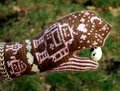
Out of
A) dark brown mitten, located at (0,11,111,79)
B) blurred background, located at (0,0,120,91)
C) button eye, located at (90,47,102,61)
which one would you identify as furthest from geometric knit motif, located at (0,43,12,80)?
blurred background, located at (0,0,120,91)

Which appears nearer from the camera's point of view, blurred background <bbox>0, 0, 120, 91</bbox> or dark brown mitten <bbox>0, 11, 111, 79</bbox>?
dark brown mitten <bbox>0, 11, 111, 79</bbox>

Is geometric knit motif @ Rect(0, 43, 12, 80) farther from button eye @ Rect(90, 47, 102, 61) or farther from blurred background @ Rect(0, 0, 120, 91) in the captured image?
blurred background @ Rect(0, 0, 120, 91)

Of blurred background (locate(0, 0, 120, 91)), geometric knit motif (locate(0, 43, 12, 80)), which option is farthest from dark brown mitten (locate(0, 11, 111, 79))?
blurred background (locate(0, 0, 120, 91))

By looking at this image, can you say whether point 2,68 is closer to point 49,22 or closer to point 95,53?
point 95,53

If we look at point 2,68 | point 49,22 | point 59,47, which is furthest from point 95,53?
point 49,22

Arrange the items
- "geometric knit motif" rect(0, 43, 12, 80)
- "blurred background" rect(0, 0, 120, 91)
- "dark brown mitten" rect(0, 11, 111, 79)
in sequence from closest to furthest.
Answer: "dark brown mitten" rect(0, 11, 111, 79) < "geometric knit motif" rect(0, 43, 12, 80) < "blurred background" rect(0, 0, 120, 91)

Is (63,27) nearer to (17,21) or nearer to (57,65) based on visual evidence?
(57,65)

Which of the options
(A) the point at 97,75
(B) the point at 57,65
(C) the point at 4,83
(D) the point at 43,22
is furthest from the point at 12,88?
(B) the point at 57,65

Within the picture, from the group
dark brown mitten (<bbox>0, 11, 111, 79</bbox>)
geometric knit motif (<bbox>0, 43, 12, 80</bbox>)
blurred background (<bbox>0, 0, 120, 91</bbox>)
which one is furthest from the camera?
blurred background (<bbox>0, 0, 120, 91</bbox>)

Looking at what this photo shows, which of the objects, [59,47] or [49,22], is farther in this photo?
[49,22]
